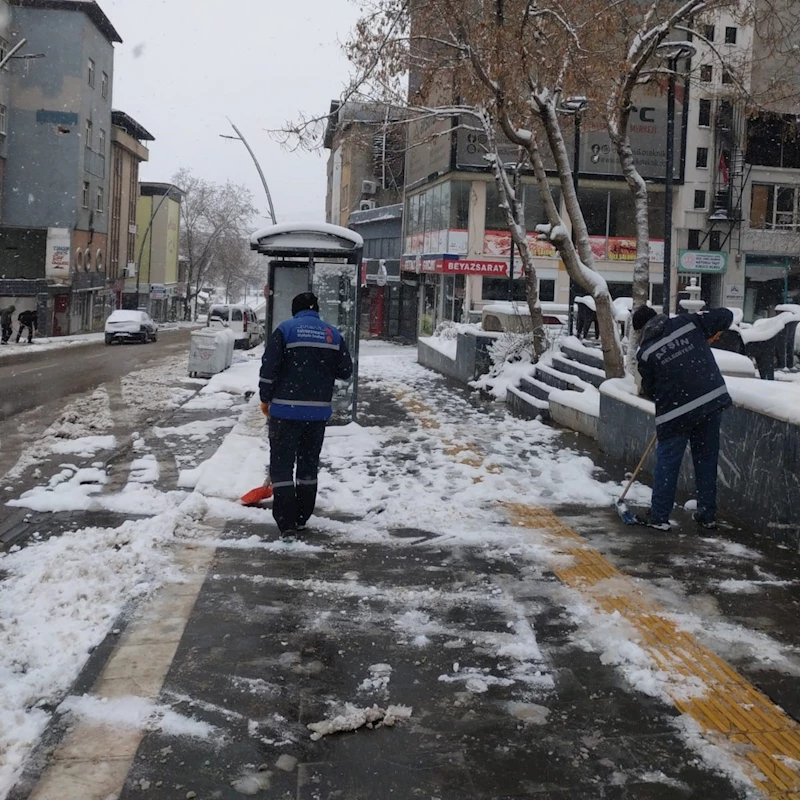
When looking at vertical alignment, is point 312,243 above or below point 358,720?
above

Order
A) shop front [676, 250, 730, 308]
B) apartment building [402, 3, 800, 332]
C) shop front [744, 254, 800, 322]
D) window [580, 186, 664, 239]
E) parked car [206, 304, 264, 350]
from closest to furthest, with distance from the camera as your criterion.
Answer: parked car [206, 304, 264, 350] → apartment building [402, 3, 800, 332] → window [580, 186, 664, 239] → shop front [676, 250, 730, 308] → shop front [744, 254, 800, 322]

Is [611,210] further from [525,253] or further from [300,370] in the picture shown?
[300,370]

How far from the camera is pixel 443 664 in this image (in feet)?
13.8

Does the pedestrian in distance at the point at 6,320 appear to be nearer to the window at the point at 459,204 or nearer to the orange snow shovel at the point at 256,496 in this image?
the window at the point at 459,204

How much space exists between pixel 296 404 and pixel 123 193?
59911mm

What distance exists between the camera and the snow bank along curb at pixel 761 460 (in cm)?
630

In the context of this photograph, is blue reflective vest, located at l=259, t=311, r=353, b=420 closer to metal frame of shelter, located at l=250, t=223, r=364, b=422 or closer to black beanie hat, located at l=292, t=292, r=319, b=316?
black beanie hat, located at l=292, t=292, r=319, b=316

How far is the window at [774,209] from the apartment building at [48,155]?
1275 inches

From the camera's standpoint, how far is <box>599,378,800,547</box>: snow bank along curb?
6305mm

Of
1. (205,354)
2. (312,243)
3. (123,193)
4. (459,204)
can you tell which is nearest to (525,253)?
(312,243)

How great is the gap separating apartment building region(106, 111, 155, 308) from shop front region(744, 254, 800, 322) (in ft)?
124

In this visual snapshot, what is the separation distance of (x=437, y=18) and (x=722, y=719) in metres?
11.2

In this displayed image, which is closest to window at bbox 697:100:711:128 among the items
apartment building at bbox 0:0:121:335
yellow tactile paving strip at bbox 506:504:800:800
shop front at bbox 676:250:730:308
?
shop front at bbox 676:250:730:308

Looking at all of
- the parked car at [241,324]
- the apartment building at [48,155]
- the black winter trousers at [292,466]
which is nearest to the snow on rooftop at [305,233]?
the black winter trousers at [292,466]
